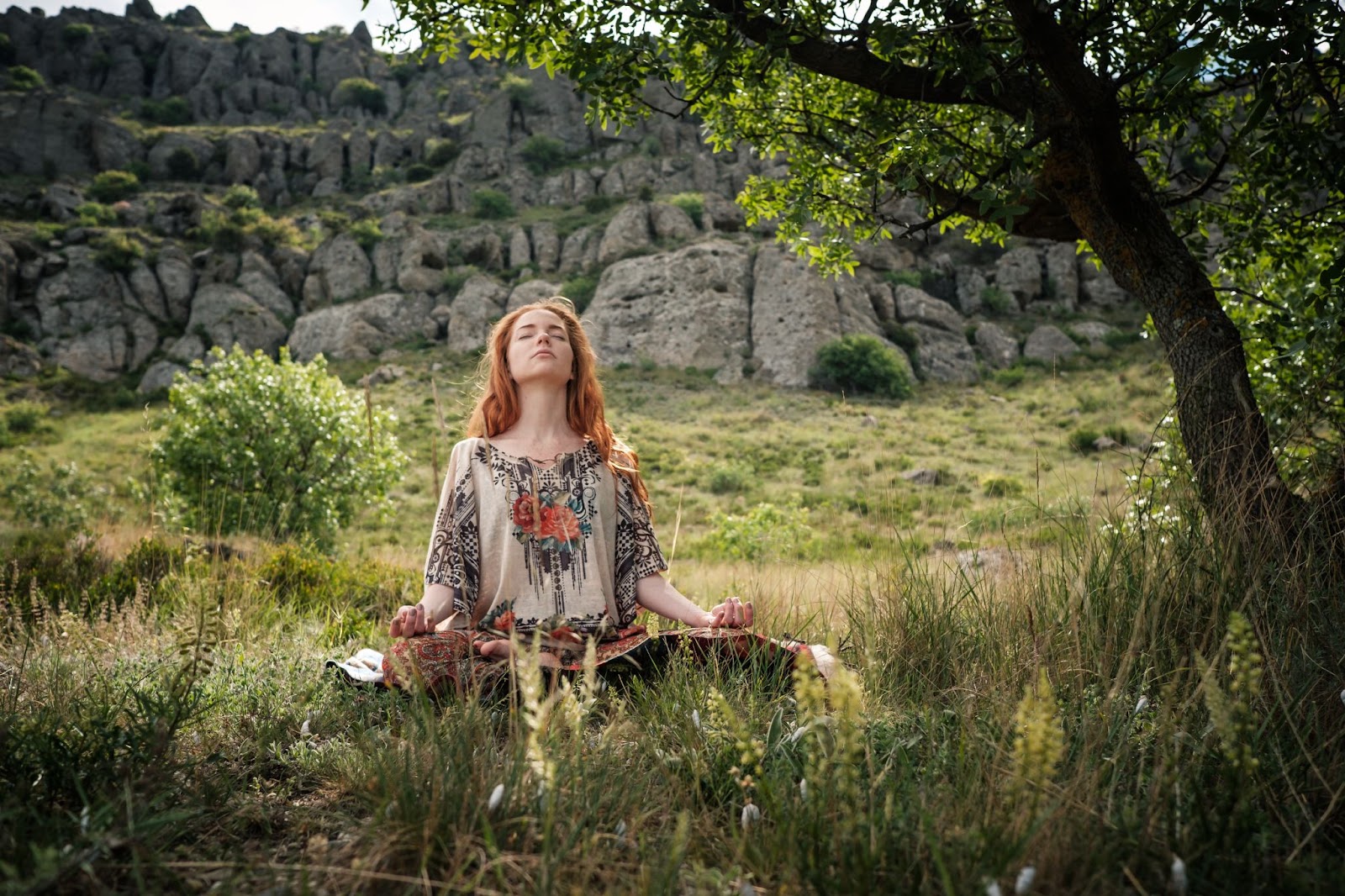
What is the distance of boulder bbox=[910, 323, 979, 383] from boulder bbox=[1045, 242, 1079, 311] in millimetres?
8712

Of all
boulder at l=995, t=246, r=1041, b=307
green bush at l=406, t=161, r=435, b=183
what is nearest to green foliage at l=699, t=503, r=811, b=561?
boulder at l=995, t=246, r=1041, b=307

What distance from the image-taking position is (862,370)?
39.3m

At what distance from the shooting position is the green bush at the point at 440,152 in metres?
75.9

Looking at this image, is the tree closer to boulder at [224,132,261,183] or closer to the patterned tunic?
the patterned tunic

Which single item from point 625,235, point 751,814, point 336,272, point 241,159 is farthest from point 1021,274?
point 241,159

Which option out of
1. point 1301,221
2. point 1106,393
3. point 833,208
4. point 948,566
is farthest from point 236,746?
point 1106,393

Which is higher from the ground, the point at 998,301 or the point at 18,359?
the point at 998,301

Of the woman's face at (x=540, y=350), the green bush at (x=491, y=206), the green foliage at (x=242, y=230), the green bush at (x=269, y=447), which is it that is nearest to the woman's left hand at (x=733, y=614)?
the woman's face at (x=540, y=350)

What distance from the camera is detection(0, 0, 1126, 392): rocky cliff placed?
152 feet

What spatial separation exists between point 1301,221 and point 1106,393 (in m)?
31.4

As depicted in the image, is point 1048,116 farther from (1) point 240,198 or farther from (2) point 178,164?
(2) point 178,164

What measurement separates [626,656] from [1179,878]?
80.8 inches

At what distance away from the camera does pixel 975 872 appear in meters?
1.51

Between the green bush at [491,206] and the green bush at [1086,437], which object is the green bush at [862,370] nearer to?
the green bush at [1086,437]
